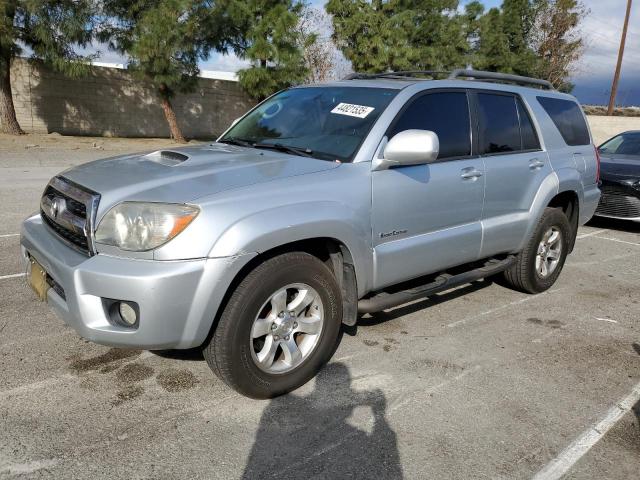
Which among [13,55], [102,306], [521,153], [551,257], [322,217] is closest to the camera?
[102,306]

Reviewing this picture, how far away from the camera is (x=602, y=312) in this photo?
4914 mm

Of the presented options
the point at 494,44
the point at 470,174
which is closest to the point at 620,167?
the point at 470,174

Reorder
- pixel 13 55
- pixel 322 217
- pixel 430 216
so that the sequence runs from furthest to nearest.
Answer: pixel 13 55 < pixel 430 216 < pixel 322 217

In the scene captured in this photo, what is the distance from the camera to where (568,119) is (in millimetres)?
5395

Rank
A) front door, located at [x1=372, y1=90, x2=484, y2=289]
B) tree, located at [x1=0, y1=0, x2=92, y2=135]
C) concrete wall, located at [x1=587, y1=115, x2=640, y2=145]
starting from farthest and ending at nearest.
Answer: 1. concrete wall, located at [x1=587, y1=115, x2=640, y2=145]
2. tree, located at [x1=0, y1=0, x2=92, y2=135]
3. front door, located at [x1=372, y1=90, x2=484, y2=289]

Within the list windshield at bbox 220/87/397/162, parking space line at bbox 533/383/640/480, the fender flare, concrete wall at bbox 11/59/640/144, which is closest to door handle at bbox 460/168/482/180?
windshield at bbox 220/87/397/162

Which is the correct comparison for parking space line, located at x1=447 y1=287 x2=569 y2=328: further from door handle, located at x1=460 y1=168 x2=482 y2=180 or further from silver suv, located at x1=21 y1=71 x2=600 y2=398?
door handle, located at x1=460 y1=168 x2=482 y2=180

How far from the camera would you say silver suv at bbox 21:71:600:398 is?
2715mm

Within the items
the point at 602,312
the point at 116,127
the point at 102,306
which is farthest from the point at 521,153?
the point at 116,127

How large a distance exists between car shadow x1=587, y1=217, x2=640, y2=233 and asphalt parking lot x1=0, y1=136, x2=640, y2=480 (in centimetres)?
517

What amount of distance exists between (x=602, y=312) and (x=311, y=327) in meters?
3.08

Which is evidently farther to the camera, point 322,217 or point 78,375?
point 78,375

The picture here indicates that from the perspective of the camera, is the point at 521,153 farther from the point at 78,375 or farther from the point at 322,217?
the point at 78,375

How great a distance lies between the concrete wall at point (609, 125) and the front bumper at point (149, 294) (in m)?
28.9
